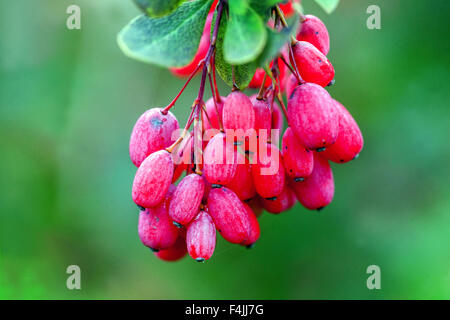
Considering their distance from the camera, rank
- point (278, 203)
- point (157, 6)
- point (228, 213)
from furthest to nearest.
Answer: point (278, 203) → point (228, 213) → point (157, 6)

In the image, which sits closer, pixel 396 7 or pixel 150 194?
pixel 150 194

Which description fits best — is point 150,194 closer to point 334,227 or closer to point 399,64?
point 334,227

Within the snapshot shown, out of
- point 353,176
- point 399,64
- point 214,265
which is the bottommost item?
point 214,265

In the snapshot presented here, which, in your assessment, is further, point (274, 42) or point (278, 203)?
point (278, 203)

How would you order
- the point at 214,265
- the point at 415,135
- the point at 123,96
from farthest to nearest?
the point at 123,96 < the point at 214,265 < the point at 415,135

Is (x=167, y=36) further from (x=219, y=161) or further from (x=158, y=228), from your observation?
(x=158, y=228)

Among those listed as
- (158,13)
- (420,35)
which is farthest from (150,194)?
(420,35)

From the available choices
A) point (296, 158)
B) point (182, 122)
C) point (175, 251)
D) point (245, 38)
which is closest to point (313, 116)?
point (296, 158)
